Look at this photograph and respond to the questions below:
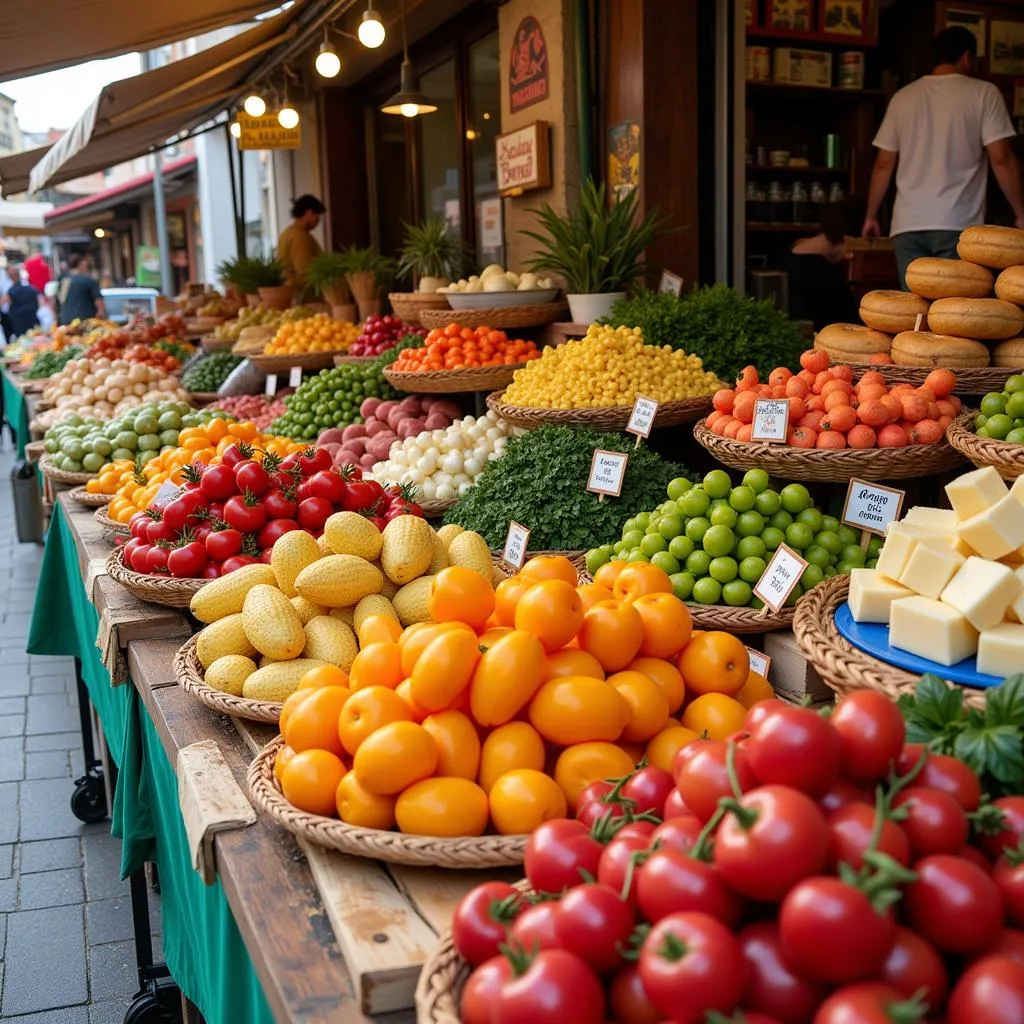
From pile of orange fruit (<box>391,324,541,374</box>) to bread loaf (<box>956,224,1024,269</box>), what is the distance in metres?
2.04

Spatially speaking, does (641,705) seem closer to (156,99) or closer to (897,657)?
(897,657)

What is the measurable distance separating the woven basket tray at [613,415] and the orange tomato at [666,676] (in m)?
1.80

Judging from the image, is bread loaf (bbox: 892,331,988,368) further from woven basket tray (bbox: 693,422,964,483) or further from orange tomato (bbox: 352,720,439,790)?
orange tomato (bbox: 352,720,439,790)

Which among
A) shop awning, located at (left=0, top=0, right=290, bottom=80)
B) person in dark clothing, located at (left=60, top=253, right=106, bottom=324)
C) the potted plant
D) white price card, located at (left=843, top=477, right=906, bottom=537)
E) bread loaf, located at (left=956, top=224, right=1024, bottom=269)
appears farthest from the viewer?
person in dark clothing, located at (left=60, top=253, right=106, bottom=324)

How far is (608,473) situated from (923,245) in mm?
3080

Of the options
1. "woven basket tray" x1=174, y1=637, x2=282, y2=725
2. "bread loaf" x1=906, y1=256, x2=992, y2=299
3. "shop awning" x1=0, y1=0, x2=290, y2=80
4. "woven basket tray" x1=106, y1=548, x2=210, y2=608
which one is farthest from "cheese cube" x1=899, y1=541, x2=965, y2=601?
"shop awning" x1=0, y1=0, x2=290, y2=80

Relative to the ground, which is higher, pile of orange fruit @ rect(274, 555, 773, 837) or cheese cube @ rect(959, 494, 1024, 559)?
cheese cube @ rect(959, 494, 1024, 559)

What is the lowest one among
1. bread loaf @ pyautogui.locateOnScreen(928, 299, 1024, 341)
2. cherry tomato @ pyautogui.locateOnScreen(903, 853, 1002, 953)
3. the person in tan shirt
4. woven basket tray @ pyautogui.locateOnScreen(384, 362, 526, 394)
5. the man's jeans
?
cherry tomato @ pyautogui.locateOnScreen(903, 853, 1002, 953)

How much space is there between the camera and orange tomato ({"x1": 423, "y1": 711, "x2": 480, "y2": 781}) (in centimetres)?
157

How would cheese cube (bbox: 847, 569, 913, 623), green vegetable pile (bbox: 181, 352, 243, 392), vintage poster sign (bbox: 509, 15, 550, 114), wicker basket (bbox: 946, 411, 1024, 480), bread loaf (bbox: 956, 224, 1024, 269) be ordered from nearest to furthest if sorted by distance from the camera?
cheese cube (bbox: 847, 569, 913, 623), wicker basket (bbox: 946, 411, 1024, 480), bread loaf (bbox: 956, 224, 1024, 269), vintage poster sign (bbox: 509, 15, 550, 114), green vegetable pile (bbox: 181, 352, 243, 392)

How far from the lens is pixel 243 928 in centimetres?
149

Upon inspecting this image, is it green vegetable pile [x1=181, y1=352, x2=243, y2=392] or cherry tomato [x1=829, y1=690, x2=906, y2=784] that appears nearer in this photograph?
cherry tomato [x1=829, y1=690, x2=906, y2=784]

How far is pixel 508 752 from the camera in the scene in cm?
157

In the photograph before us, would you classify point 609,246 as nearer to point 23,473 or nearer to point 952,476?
point 952,476
